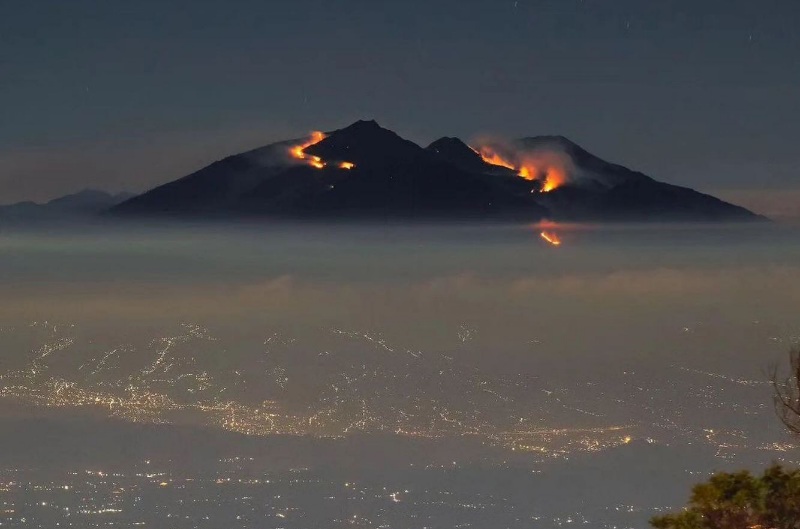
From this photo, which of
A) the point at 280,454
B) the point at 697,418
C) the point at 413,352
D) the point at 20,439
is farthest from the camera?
the point at 413,352

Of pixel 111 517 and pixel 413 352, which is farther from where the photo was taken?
pixel 413 352

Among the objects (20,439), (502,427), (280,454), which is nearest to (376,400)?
(502,427)

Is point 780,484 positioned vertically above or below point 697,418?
above

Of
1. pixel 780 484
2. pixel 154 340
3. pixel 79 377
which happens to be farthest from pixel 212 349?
pixel 780 484

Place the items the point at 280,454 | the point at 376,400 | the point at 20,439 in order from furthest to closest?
the point at 376,400, the point at 20,439, the point at 280,454

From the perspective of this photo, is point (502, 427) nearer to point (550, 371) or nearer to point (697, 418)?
point (697, 418)

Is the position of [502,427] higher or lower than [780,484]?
lower

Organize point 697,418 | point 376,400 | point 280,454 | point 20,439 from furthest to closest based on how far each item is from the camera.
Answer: point 376,400 → point 697,418 → point 20,439 → point 280,454

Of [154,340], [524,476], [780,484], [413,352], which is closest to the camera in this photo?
[780,484]

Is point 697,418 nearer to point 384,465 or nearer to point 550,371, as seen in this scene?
point 550,371
